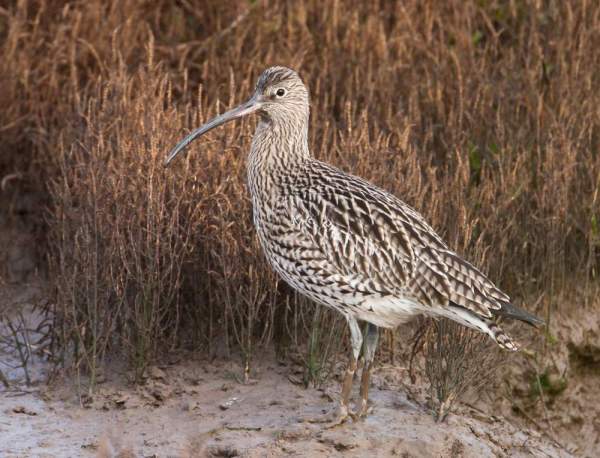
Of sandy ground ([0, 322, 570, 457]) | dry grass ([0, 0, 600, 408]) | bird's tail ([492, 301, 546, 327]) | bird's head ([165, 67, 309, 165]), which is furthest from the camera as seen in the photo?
dry grass ([0, 0, 600, 408])

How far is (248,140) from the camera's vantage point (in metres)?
6.37

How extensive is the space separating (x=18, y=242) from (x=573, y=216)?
3.40m

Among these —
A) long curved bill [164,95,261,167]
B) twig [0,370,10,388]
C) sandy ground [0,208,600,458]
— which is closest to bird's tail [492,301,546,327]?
sandy ground [0,208,600,458]

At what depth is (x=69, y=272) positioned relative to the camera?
219 inches

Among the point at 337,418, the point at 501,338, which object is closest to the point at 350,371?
the point at 337,418

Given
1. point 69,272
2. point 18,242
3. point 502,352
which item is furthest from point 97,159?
point 502,352

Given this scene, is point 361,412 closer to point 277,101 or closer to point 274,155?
point 274,155

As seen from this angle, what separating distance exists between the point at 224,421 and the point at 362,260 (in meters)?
1.03

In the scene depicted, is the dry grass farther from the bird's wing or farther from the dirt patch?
the bird's wing

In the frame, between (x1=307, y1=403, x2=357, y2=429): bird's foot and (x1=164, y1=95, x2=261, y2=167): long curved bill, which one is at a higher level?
(x1=164, y1=95, x2=261, y2=167): long curved bill

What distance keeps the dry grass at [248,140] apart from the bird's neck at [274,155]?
11.6 inches

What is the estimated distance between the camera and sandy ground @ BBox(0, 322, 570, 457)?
5.03 meters

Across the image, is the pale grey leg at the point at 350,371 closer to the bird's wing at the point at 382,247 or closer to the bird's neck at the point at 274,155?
the bird's wing at the point at 382,247

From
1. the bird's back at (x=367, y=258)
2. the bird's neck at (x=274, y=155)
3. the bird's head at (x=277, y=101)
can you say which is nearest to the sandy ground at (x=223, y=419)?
the bird's back at (x=367, y=258)
